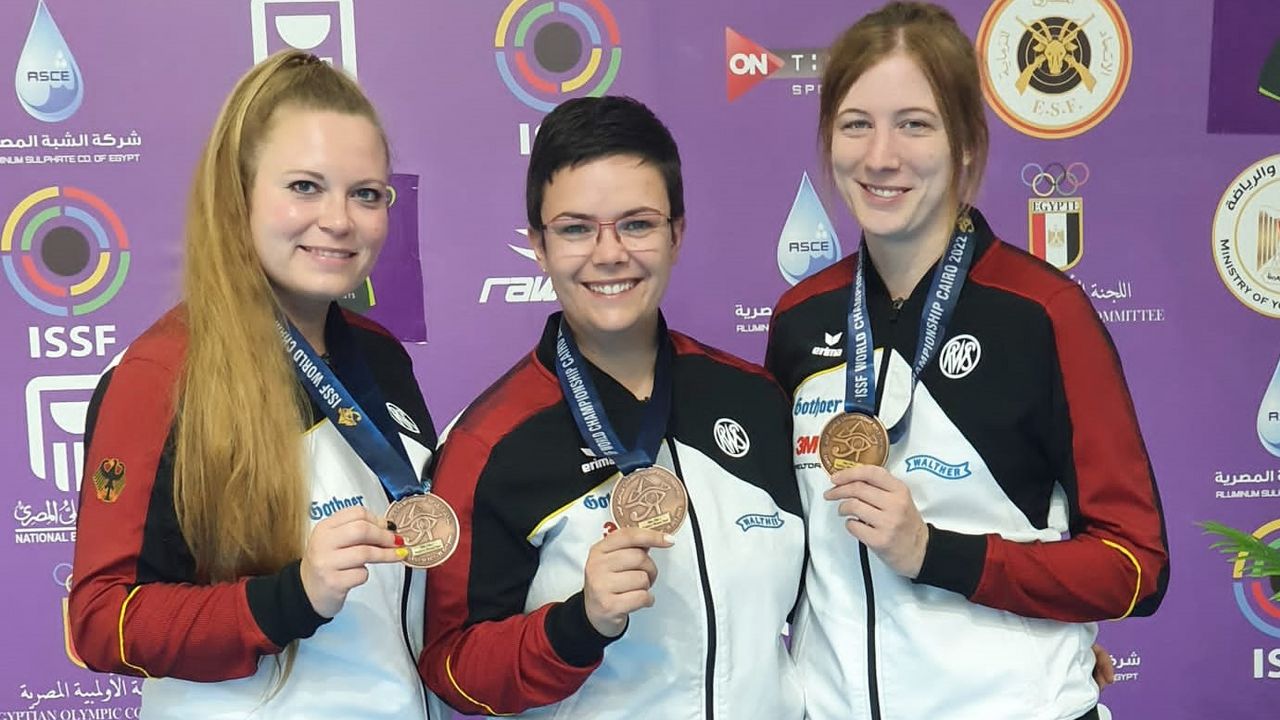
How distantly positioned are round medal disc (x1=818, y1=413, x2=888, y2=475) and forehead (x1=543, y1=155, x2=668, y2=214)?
448mm

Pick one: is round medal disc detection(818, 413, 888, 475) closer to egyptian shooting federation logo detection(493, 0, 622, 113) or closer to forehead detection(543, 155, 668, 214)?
forehead detection(543, 155, 668, 214)

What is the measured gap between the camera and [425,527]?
5.18 feet

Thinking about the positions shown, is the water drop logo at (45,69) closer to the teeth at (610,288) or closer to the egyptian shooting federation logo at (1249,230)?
the teeth at (610,288)

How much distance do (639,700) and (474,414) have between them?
1.67ft

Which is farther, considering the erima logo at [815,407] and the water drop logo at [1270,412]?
the water drop logo at [1270,412]

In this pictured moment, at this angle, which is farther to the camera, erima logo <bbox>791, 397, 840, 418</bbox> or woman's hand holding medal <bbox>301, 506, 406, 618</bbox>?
erima logo <bbox>791, 397, 840, 418</bbox>

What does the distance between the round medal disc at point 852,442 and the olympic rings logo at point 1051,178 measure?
1802 millimetres

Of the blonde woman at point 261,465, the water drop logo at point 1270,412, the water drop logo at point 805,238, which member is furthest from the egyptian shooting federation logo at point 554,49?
the water drop logo at point 1270,412

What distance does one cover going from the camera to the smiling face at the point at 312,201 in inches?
63.7

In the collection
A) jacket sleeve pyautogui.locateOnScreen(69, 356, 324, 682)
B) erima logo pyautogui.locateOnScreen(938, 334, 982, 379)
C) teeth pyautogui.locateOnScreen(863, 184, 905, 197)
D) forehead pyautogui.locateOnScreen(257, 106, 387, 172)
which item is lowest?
jacket sleeve pyautogui.locateOnScreen(69, 356, 324, 682)

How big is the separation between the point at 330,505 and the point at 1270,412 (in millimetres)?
2903

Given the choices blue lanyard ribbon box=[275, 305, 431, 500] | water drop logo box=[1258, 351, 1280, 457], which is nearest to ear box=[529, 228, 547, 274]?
blue lanyard ribbon box=[275, 305, 431, 500]

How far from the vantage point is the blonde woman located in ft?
4.91

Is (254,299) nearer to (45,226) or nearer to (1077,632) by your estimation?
(1077,632)
